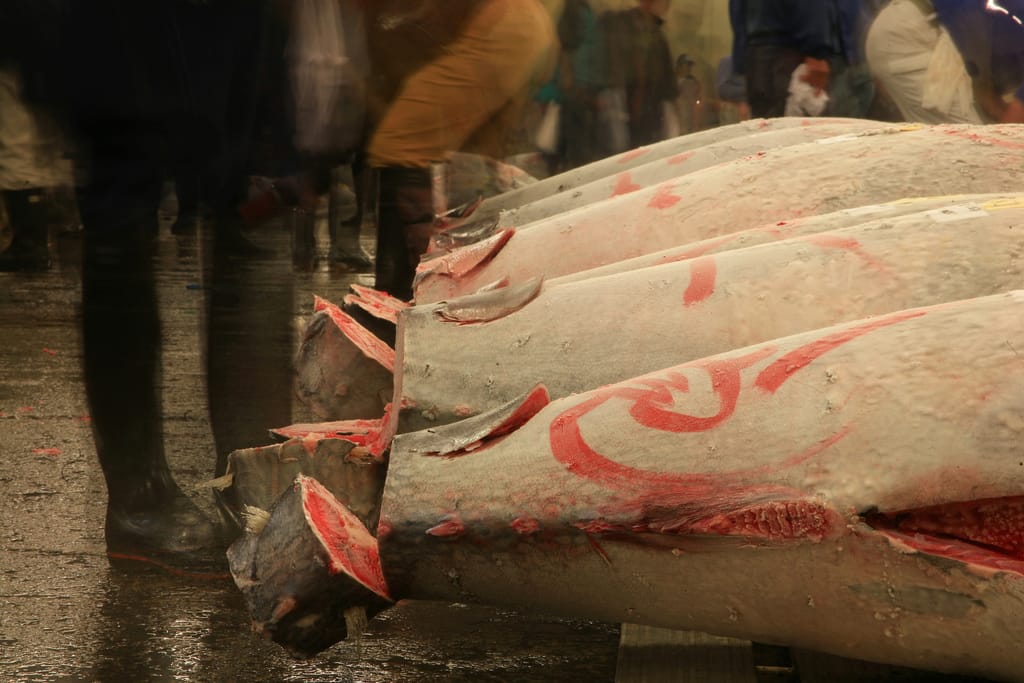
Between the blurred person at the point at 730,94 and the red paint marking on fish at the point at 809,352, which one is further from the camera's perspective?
the blurred person at the point at 730,94

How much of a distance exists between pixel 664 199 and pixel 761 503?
1278 millimetres

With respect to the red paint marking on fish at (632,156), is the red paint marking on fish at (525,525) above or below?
below

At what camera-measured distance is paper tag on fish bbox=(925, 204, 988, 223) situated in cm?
190

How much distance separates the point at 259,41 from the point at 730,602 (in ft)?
5.53

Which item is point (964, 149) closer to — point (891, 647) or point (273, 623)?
point (891, 647)

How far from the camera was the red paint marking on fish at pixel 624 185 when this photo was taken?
3242 mm

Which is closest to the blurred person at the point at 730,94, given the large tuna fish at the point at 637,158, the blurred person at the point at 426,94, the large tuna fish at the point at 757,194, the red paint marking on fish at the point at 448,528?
the blurred person at the point at 426,94

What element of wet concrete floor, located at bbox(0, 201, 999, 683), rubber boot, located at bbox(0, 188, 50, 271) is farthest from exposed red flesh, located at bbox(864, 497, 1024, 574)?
rubber boot, located at bbox(0, 188, 50, 271)

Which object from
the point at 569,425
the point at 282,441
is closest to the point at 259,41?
the point at 282,441

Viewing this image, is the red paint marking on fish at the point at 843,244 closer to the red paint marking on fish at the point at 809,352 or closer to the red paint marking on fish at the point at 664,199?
the red paint marking on fish at the point at 809,352

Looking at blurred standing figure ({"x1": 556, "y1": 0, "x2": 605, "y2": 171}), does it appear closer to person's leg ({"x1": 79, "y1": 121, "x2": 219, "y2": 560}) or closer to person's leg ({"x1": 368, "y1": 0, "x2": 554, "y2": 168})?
person's leg ({"x1": 368, "y1": 0, "x2": 554, "y2": 168})

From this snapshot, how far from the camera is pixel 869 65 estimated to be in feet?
17.5

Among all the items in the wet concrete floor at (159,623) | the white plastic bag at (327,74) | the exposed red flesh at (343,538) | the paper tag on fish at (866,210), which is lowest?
the wet concrete floor at (159,623)

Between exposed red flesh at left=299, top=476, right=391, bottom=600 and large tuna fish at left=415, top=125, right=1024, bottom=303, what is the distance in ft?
2.73
